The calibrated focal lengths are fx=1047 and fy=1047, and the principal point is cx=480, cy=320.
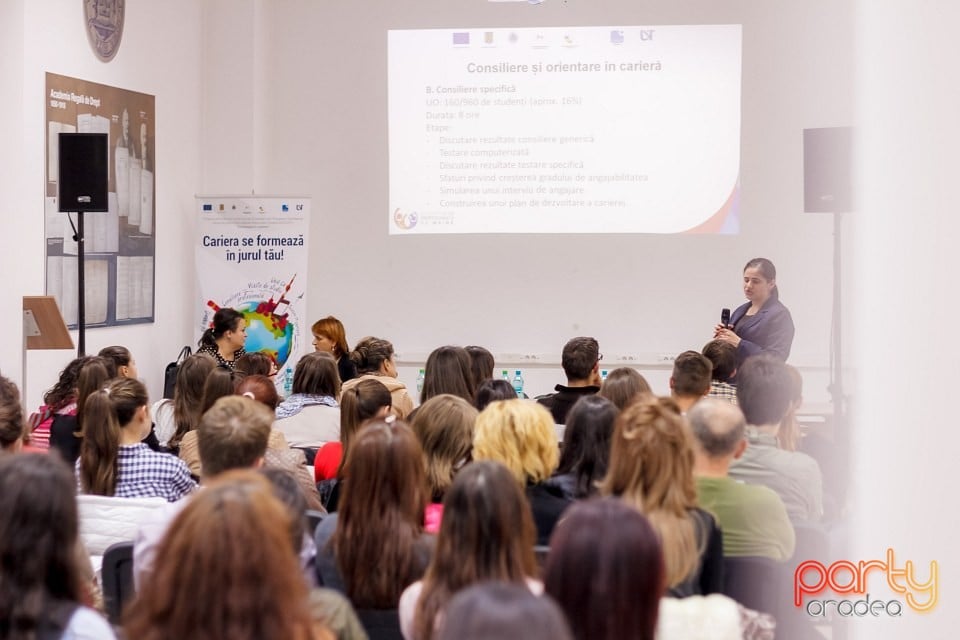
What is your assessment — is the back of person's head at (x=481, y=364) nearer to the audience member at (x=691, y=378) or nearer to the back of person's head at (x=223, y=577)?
the audience member at (x=691, y=378)

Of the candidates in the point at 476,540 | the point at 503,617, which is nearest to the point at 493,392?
the point at 476,540

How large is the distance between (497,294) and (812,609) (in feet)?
17.1

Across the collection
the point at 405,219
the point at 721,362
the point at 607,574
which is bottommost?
the point at 607,574

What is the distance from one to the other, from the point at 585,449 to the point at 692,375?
1283 mm

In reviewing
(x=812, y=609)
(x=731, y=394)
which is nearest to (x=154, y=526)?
(x=812, y=609)

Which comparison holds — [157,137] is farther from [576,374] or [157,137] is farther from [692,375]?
[692,375]

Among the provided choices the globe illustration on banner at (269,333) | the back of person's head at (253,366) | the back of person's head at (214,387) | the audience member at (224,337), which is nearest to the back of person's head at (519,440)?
the back of person's head at (214,387)

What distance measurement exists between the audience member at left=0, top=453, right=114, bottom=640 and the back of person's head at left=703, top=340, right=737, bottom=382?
136 inches

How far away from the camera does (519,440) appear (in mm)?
2873

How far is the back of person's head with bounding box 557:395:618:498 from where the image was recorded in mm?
2943

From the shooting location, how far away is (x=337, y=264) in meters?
8.02

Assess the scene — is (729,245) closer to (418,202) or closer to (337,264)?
(418,202)

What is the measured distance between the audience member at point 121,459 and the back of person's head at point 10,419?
245 millimetres

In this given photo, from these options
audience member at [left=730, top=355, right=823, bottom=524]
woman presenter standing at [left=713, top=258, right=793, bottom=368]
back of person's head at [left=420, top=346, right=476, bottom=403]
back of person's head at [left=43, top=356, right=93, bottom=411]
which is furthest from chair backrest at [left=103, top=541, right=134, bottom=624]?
woman presenter standing at [left=713, top=258, right=793, bottom=368]
